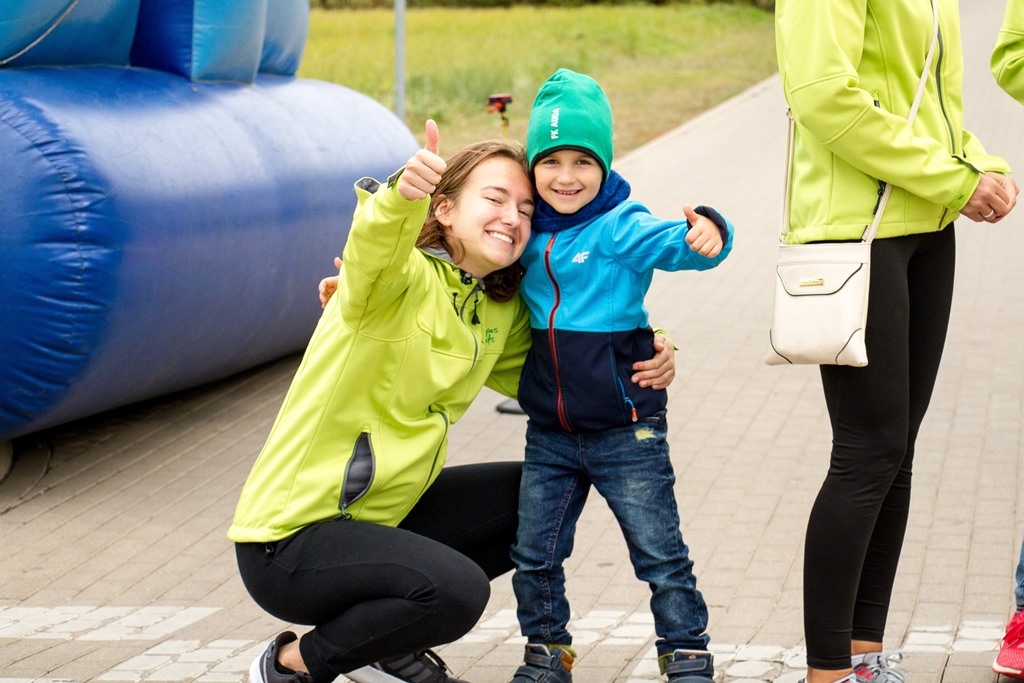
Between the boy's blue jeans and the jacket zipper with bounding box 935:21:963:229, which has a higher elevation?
the jacket zipper with bounding box 935:21:963:229

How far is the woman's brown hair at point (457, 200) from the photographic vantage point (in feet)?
11.2

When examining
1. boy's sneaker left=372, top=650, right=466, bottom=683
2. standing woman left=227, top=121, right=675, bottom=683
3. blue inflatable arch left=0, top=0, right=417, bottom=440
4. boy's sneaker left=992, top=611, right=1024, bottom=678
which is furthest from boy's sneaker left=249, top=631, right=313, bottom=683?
blue inflatable arch left=0, top=0, right=417, bottom=440

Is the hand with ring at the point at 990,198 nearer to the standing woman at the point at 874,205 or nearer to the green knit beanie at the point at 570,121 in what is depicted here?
the standing woman at the point at 874,205

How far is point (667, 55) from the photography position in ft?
93.4

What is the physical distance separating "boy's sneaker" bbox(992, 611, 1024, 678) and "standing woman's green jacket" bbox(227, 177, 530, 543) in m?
1.44

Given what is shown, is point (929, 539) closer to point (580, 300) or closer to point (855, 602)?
point (855, 602)

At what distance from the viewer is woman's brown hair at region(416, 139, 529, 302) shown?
341cm

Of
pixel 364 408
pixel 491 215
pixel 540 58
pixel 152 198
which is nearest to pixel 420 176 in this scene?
pixel 491 215

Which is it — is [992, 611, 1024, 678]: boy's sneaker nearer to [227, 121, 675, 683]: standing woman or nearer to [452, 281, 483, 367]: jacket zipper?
[227, 121, 675, 683]: standing woman

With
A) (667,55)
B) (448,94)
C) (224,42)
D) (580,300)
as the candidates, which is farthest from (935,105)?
(667,55)

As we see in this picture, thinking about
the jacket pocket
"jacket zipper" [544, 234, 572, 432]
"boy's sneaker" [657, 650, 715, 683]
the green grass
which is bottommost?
the green grass

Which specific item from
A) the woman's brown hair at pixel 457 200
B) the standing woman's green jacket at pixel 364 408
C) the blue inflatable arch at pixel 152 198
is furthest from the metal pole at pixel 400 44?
the standing woman's green jacket at pixel 364 408

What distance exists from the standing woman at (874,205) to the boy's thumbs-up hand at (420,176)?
2.59 ft

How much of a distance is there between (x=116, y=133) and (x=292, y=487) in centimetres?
278
